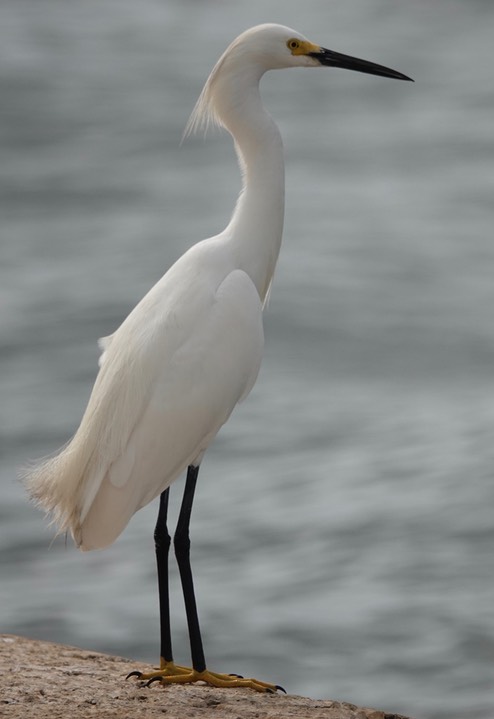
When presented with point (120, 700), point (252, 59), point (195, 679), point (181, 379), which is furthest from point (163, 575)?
point (252, 59)

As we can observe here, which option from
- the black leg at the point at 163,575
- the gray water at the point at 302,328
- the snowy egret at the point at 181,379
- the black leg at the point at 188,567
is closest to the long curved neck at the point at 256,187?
the snowy egret at the point at 181,379

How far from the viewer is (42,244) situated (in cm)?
1320

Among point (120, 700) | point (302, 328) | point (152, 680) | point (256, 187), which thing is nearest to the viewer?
point (120, 700)

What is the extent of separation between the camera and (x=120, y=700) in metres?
4.87

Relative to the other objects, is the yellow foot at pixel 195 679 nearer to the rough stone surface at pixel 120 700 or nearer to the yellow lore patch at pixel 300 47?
the rough stone surface at pixel 120 700

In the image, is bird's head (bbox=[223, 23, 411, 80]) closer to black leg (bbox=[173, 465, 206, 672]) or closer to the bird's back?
the bird's back

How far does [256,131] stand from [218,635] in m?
3.83

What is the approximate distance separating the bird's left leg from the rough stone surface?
3 cm

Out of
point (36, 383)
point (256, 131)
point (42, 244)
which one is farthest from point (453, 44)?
point (256, 131)

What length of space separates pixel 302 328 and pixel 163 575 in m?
6.71

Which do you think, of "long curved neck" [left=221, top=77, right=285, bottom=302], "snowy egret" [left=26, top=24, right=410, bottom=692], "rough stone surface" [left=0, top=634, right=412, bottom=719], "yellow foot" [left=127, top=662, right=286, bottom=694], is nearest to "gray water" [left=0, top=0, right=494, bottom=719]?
"yellow foot" [left=127, top=662, right=286, bottom=694]

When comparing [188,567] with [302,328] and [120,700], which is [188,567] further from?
[302,328]

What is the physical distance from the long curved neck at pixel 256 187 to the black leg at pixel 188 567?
83 cm

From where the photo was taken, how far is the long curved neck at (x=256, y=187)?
5406 mm
